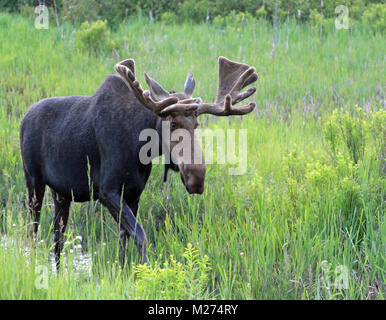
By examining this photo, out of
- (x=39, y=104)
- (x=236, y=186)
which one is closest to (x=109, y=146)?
(x=39, y=104)

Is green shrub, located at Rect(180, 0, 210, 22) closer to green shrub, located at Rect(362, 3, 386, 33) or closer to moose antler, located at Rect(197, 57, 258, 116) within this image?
green shrub, located at Rect(362, 3, 386, 33)

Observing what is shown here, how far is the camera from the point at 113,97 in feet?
16.3

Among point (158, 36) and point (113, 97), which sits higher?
point (113, 97)

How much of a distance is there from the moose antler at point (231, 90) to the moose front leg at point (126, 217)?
2.97 ft

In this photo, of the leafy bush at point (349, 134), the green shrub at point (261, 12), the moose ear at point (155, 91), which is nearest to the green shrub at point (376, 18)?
the green shrub at point (261, 12)

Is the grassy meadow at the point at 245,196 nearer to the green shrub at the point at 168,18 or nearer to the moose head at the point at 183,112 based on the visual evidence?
the moose head at the point at 183,112

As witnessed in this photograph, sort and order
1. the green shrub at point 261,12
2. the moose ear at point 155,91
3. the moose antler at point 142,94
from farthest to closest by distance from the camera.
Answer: the green shrub at point 261,12, the moose ear at point 155,91, the moose antler at point 142,94

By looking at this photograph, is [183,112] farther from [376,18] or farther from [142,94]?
[376,18]

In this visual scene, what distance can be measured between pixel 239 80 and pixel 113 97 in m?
1.04

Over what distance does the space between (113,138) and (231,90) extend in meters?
1.05

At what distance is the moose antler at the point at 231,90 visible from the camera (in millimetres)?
4578

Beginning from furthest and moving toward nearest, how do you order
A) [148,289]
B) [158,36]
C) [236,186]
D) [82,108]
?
1. [158,36]
2. [236,186]
3. [82,108]
4. [148,289]
